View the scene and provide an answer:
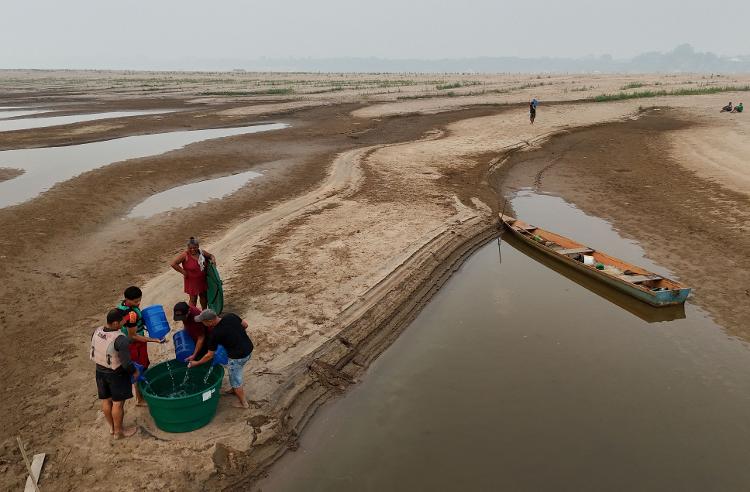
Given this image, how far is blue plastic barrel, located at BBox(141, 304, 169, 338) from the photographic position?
689cm

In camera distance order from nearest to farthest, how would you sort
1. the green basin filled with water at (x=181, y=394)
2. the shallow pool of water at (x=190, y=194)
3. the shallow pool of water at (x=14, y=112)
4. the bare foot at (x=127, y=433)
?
the green basin filled with water at (x=181, y=394), the bare foot at (x=127, y=433), the shallow pool of water at (x=190, y=194), the shallow pool of water at (x=14, y=112)

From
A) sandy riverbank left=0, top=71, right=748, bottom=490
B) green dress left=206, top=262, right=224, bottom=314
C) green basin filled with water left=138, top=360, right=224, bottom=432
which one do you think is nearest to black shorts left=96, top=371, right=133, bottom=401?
green basin filled with water left=138, top=360, right=224, bottom=432

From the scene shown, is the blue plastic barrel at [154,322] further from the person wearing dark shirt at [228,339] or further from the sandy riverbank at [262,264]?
the sandy riverbank at [262,264]

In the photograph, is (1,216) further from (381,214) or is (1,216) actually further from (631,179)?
(631,179)

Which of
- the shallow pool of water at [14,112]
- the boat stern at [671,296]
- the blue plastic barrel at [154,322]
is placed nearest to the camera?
the blue plastic barrel at [154,322]

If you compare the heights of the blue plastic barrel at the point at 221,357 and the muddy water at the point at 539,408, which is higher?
the blue plastic barrel at the point at 221,357

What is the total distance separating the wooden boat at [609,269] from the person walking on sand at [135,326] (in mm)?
10672

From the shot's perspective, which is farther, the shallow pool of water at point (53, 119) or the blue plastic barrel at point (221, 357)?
the shallow pool of water at point (53, 119)

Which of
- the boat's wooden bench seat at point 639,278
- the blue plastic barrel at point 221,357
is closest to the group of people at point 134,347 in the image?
the blue plastic barrel at point 221,357

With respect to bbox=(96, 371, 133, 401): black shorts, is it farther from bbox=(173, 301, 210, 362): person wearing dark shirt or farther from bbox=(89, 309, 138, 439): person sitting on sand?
bbox=(173, 301, 210, 362): person wearing dark shirt

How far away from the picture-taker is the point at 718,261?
13.1 meters

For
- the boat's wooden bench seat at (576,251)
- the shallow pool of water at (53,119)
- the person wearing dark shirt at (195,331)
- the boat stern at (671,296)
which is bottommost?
the boat stern at (671,296)

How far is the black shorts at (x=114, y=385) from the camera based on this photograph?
623 centimetres

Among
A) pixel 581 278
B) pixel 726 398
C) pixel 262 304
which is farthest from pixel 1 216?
pixel 726 398
